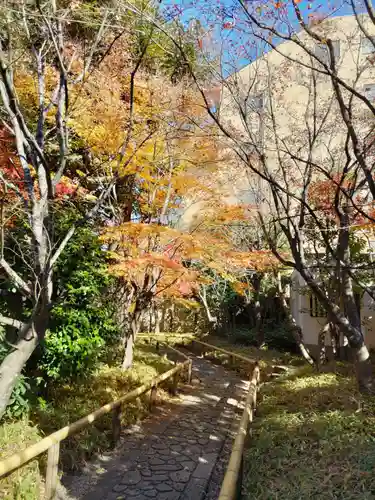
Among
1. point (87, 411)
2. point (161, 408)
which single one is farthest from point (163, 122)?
point (161, 408)

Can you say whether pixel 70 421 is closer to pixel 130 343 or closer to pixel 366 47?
pixel 130 343

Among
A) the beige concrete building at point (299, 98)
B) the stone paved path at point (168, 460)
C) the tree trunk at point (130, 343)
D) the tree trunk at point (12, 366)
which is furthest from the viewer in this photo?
the tree trunk at point (130, 343)

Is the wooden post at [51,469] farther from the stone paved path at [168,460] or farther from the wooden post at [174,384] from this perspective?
the wooden post at [174,384]

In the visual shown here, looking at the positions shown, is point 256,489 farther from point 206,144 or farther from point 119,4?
point 206,144

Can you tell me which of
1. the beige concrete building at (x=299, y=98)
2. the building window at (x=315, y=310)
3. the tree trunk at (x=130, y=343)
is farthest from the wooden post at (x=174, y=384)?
the building window at (x=315, y=310)

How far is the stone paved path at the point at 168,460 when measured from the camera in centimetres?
447

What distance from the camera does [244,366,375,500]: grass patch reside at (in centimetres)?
379

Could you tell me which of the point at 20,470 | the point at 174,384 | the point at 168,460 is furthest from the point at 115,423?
the point at 174,384

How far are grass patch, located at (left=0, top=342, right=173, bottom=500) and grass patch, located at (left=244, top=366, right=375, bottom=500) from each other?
2131 millimetres

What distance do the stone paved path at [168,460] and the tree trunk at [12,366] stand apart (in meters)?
1.41

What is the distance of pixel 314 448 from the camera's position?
184 inches

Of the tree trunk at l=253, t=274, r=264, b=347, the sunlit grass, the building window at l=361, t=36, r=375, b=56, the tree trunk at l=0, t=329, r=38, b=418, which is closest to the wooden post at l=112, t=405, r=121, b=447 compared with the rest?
the sunlit grass

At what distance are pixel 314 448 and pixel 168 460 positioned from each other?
1954 millimetres

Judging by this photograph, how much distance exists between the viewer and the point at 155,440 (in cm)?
618
